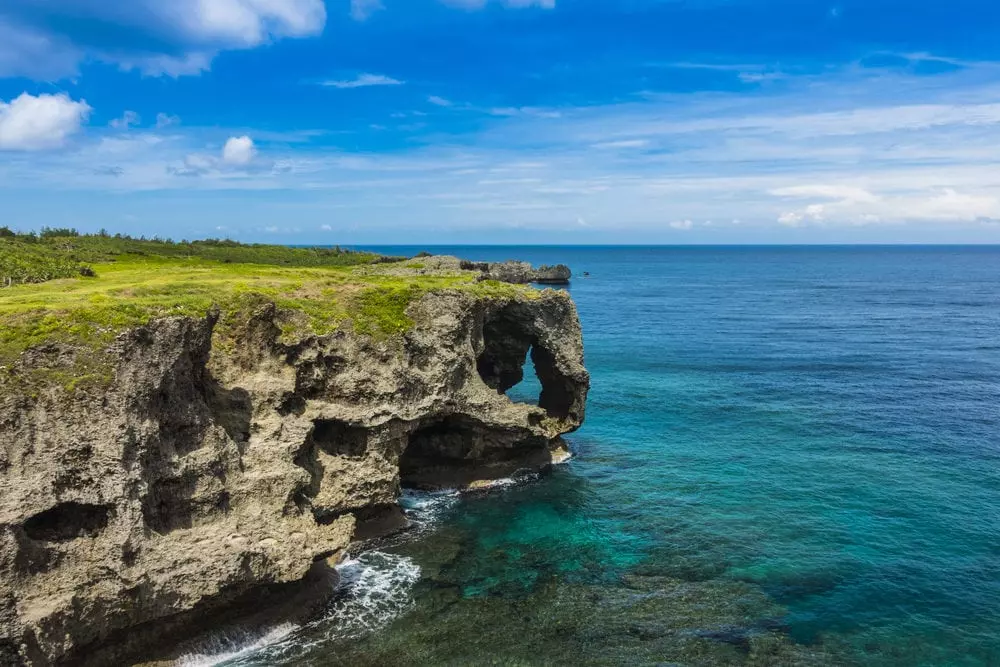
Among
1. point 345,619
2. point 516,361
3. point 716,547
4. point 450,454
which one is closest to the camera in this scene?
point 345,619

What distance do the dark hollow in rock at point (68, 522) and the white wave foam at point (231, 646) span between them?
20.4 ft

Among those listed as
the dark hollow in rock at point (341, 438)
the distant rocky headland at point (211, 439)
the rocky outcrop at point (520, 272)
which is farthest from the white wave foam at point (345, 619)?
the rocky outcrop at point (520, 272)

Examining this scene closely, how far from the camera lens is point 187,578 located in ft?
79.6

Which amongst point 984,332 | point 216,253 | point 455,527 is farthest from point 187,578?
point 984,332

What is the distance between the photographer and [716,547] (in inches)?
1334

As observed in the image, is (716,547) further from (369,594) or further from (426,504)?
(369,594)

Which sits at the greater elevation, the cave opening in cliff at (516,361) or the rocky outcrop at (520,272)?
the rocky outcrop at (520,272)

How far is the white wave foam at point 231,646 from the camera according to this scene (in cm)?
2525

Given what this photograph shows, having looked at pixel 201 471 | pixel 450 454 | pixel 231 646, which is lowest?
pixel 231 646

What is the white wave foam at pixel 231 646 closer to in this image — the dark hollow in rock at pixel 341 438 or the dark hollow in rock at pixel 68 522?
the dark hollow in rock at pixel 68 522

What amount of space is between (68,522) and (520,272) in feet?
478

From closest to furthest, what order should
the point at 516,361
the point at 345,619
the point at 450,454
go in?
the point at 345,619 < the point at 450,454 < the point at 516,361

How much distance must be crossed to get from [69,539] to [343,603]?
1114 cm

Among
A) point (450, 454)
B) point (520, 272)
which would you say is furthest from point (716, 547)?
point (520, 272)
